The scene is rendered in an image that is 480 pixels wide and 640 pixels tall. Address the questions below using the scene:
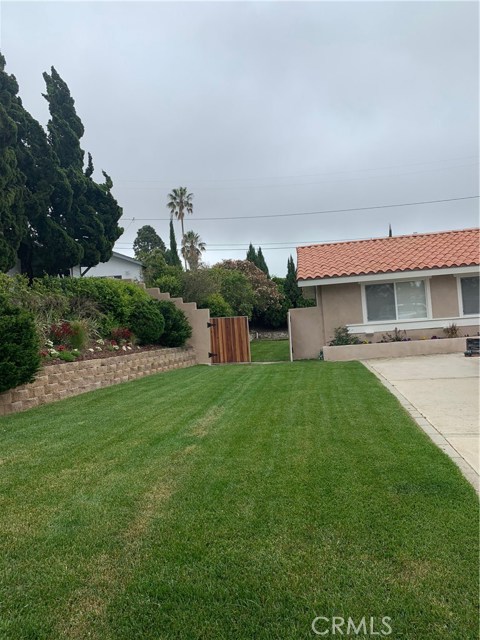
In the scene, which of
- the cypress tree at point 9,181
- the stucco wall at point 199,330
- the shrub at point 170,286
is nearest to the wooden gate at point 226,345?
the stucco wall at point 199,330

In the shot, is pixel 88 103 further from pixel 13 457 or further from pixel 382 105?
pixel 13 457

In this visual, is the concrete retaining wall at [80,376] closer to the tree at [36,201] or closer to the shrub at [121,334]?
the shrub at [121,334]

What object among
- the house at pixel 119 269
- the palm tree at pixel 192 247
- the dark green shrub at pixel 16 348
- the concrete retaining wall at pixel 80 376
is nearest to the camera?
the dark green shrub at pixel 16 348

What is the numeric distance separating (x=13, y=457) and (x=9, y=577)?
8.26 ft

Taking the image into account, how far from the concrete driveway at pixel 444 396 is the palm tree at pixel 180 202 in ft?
121

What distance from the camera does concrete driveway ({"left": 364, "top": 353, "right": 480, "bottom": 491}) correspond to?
5.03 metres

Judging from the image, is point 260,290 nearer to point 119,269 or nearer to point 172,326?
point 119,269

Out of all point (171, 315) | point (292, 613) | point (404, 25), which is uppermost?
point (404, 25)

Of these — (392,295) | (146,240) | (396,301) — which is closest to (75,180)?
(392,295)

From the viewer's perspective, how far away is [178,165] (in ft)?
73.0

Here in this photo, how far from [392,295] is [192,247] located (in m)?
30.8

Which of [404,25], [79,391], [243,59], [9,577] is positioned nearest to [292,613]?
[9,577]

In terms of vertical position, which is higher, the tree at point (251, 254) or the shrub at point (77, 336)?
the tree at point (251, 254)

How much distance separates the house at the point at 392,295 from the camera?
15.4 m
